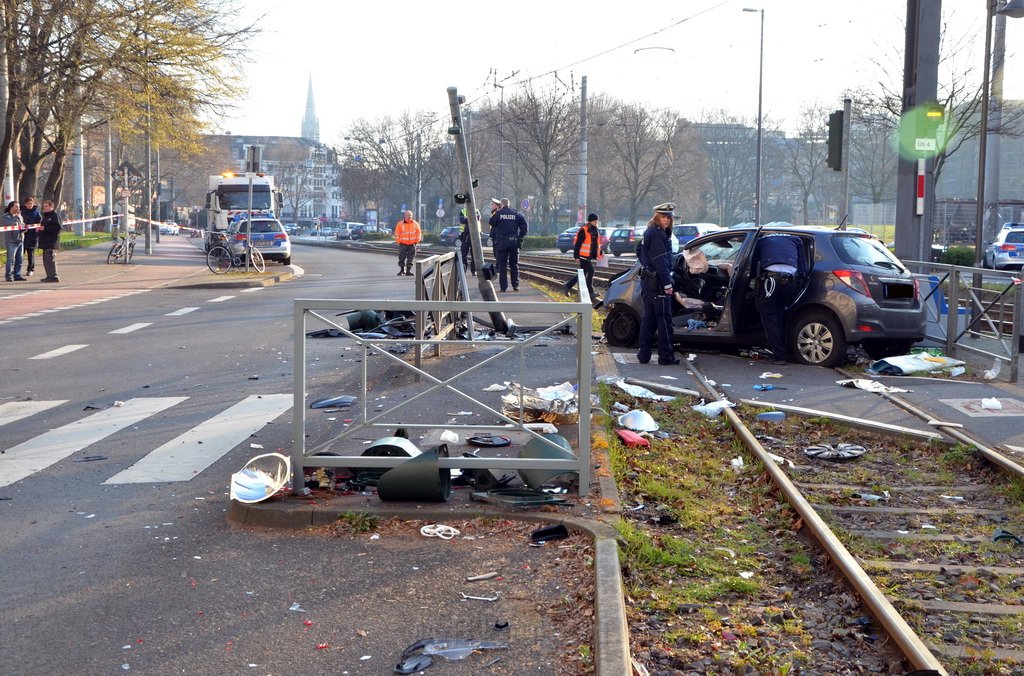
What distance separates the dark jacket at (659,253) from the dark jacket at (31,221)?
19.0 m

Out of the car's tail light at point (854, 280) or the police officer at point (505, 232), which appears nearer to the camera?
the car's tail light at point (854, 280)

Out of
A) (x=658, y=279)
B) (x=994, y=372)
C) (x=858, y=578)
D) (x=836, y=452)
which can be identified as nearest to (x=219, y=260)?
(x=658, y=279)

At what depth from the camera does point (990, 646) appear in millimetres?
4664

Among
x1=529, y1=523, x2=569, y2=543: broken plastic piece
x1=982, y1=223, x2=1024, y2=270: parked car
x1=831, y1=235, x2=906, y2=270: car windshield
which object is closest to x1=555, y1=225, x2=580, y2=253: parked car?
x1=982, y1=223, x2=1024, y2=270: parked car

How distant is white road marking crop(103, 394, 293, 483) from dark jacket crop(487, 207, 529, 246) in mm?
12330

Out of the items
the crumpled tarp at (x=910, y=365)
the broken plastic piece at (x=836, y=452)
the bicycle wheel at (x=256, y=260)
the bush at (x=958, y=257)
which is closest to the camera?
the broken plastic piece at (x=836, y=452)

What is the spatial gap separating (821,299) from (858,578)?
7.98m

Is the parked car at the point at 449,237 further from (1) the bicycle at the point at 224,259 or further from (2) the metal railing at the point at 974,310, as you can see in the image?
(2) the metal railing at the point at 974,310

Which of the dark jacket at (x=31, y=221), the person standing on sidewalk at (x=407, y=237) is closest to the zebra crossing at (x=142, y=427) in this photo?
the dark jacket at (x=31, y=221)

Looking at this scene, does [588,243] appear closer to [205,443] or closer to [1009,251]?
[205,443]

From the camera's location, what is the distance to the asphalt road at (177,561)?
4.53 meters

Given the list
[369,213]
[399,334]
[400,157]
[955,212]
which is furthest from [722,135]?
[399,334]

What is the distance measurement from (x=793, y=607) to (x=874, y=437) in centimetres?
442

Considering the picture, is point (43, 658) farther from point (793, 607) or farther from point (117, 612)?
point (793, 607)
